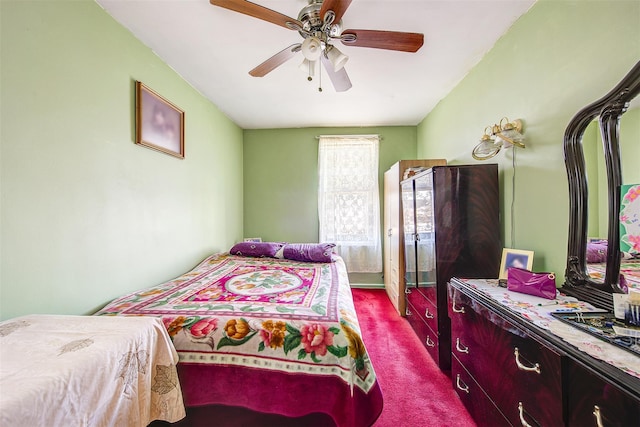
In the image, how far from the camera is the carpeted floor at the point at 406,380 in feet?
4.75

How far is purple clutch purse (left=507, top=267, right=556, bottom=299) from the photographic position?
1207 millimetres

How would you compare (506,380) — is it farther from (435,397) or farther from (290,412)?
(290,412)

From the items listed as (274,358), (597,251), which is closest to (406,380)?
(274,358)

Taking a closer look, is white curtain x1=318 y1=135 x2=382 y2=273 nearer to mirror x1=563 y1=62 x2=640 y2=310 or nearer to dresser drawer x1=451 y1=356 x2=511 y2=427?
dresser drawer x1=451 y1=356 x2=511 y2=427

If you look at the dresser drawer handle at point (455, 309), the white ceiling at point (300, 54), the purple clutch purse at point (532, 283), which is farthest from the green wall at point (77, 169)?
the purple clutch purse at point (532, 283)

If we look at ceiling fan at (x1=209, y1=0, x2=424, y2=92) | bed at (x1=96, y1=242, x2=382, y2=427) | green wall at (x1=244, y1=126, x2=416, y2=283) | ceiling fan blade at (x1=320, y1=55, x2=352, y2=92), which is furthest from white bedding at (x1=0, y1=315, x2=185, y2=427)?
green wall at (x1=244, y1=126, x2=416, y2=283)

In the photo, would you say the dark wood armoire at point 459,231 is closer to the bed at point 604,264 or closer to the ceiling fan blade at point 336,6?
the bed at point 604,264

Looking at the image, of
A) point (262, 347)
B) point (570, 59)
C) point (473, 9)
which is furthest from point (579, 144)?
point (262, 347)

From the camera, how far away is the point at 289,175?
3.74 m

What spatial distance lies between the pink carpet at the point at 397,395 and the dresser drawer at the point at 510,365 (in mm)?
339

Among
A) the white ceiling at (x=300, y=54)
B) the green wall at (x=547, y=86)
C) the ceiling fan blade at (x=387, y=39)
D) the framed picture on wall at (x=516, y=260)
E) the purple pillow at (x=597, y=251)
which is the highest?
the white ceiling at (x=300, y=54)

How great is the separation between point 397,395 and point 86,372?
1.67 m

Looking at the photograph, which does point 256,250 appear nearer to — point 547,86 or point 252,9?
point 252,9

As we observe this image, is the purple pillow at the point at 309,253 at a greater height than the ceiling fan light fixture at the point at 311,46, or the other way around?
the ceiling fan light fixture at the point at 311,46
